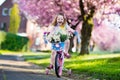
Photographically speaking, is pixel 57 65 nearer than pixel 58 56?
Yes

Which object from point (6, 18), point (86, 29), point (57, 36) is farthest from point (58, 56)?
point (6, 18)

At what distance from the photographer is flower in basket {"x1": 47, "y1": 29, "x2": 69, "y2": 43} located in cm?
1531

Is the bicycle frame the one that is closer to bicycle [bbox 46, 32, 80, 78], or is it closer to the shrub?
bicycle [bbox 46, 32, 80, 78]

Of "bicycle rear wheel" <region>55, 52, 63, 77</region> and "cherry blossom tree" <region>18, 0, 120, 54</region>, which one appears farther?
"cherry blossom tree" <region>18, 0, 120, 54</region>

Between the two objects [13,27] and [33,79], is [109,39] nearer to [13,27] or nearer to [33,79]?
[13,27]

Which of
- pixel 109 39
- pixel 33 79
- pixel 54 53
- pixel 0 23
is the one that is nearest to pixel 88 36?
pixel 54 53

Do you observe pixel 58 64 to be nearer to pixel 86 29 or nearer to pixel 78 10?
pixel 86 29

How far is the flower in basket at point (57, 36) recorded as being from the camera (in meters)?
15.3

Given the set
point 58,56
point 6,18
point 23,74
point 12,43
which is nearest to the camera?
point 58,56

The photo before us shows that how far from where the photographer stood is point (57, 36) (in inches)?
604

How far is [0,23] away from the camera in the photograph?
101 m

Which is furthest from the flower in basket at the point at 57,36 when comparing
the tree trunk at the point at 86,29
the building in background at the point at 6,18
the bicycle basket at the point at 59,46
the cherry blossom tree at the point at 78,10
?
the building in background at the point at 6,18

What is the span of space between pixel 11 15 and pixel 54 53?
82.8 m

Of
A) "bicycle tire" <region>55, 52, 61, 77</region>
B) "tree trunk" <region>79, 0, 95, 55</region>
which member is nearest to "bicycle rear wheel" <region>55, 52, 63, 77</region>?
"bicycle tire" <region>55, 52, 61, 77</region>
